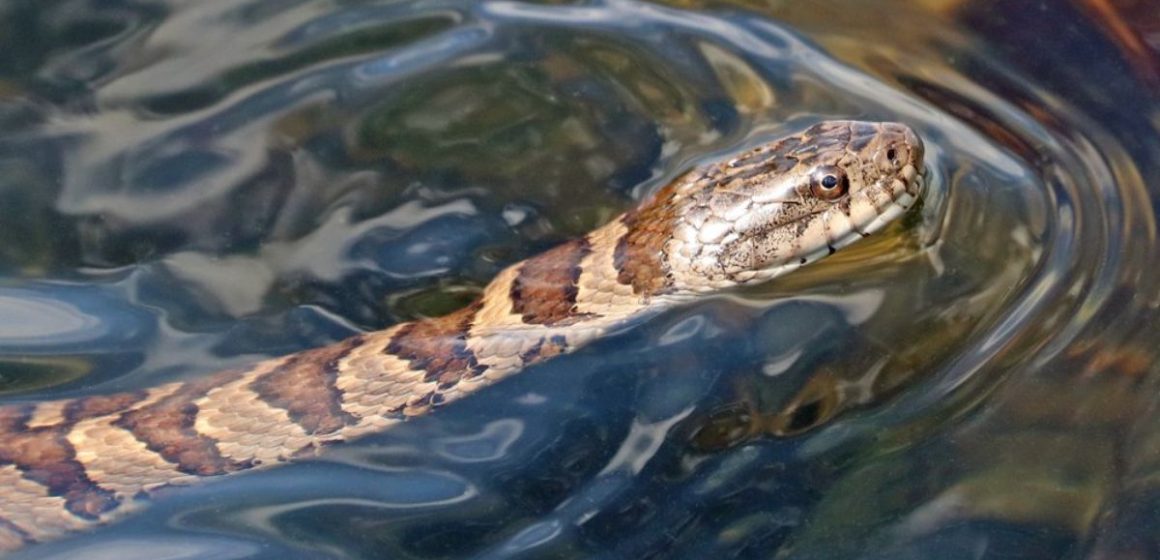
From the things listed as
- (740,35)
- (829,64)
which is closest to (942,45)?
(829,64)

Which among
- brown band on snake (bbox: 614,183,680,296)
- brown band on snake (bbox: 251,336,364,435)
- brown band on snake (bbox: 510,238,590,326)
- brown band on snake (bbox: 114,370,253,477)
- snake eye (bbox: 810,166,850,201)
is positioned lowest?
snake eye (bbox: 810,166,850,201)

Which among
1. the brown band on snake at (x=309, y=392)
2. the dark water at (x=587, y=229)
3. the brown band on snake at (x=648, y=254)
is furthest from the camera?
the brown band on snake at (x=648, y=254)

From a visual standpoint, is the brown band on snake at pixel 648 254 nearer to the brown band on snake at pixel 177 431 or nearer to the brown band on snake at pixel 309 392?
the brown band on snake at pixel 309 392

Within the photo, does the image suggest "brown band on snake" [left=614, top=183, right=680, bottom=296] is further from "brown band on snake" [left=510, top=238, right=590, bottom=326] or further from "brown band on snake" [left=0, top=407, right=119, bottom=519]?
"brown band on snake" [left=0, top=407, right=119, bottom=519]

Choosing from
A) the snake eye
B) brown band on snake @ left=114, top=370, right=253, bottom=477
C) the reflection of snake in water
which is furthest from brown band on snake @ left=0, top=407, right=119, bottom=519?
the snake eye

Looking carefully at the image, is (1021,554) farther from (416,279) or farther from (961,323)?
(416,279)

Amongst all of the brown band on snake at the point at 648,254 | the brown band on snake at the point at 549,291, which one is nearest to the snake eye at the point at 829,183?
the brown band on snake at the point at 648,254

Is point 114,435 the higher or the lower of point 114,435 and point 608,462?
the higher
